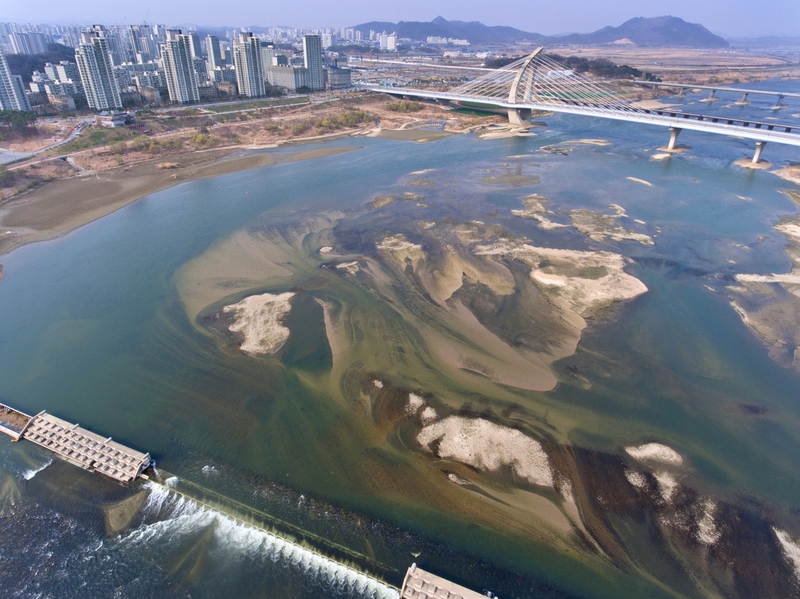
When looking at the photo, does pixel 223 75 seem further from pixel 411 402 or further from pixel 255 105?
pixel 411 402

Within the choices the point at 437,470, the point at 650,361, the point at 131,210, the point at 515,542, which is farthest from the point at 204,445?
the point at 131,210

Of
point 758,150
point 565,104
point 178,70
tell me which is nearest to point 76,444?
point 758,150

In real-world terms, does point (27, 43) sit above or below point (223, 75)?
above

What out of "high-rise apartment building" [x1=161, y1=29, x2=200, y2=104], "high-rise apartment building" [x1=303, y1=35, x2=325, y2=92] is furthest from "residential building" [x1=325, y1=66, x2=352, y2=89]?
"high-rise apartment building" [x1=161, y1=29, x2=200, y2=104]

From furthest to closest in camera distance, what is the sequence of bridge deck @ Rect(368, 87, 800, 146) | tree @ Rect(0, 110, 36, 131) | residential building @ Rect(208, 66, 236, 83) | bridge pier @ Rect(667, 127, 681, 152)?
residential building @ Rect(208, 66, 236, 83)
bridge pier @ Rect(667, 127, 681, 152)
tree @ Rect(0, 110, 36, 131)
bridge deck @ Rect(368, 87, 800, 146)

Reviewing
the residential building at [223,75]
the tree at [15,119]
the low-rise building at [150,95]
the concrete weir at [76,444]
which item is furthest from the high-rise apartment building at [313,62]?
the concrete weir at [76,444]

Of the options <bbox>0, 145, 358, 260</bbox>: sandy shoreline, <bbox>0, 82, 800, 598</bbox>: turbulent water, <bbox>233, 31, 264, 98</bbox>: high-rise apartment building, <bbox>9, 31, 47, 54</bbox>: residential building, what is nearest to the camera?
<bbox>0, 82, 800, 598</bbox>: turbulent water

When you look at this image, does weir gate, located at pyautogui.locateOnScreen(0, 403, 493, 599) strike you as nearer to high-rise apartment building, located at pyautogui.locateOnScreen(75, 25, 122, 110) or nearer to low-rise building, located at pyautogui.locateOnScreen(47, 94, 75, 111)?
high-rise apartment building, located at pyautogui.locateOnScreen(75, 25, 122, 110)
